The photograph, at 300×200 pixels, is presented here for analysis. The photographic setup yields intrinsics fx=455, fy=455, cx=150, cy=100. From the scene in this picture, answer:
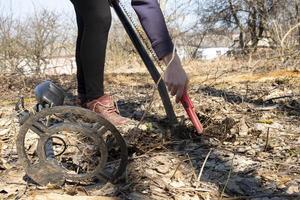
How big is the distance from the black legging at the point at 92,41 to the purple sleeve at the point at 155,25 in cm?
38

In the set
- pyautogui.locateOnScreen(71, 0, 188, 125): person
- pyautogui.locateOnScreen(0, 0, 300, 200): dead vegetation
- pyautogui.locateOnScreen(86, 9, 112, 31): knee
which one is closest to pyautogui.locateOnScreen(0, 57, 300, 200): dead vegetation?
pyautogui.locateOnScreen(0, 0, 300, 200): dead vegetation

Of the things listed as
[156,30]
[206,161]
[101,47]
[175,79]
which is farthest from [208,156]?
[101,47]

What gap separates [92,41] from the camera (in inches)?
92.7

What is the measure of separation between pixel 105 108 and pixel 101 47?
34cm

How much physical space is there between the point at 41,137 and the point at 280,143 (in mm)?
1266

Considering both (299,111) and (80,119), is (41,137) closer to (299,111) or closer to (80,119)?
(80,119)

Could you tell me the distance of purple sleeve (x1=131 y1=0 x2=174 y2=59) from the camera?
1900 millimetres

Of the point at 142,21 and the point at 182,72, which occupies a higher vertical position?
the point at 142,21

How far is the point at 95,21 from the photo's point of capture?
89.9 inches

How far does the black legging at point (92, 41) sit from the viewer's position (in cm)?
226

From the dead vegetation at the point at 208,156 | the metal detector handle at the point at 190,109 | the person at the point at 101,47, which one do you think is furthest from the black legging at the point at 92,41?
the metal detector handle at the point at 190,109

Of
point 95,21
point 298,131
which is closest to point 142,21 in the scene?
point 95,21

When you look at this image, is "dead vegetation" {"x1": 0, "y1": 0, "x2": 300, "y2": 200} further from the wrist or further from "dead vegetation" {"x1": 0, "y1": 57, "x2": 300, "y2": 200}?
the wrist

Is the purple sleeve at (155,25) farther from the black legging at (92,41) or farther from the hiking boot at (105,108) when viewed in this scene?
the hiking boot at (105,108)
